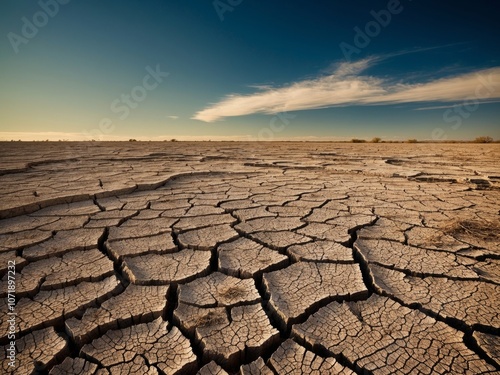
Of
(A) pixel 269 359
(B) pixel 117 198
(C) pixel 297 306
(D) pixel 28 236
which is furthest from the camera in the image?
(B) pixel 117 198

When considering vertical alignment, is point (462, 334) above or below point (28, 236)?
below

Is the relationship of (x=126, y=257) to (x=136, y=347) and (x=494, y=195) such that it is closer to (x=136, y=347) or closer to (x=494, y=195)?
(x=136, y=347)

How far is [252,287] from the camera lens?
1.37 metres

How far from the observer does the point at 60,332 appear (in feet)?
3.64

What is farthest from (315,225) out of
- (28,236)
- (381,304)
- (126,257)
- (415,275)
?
(28,236)

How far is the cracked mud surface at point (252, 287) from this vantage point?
98cm

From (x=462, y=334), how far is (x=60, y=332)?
5.00ft

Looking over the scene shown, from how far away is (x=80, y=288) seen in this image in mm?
1354

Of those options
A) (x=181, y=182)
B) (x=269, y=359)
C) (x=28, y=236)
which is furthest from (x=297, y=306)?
(x=181, y=182)

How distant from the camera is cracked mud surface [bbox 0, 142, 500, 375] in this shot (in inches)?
38.8

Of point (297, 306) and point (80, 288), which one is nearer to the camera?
point (297, 306)

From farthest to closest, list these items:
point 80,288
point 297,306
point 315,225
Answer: point 315,225 < point 80,288 < point 297,306

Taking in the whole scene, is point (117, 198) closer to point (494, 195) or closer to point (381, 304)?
point (381, 304)

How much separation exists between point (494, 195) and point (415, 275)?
2.49 m
